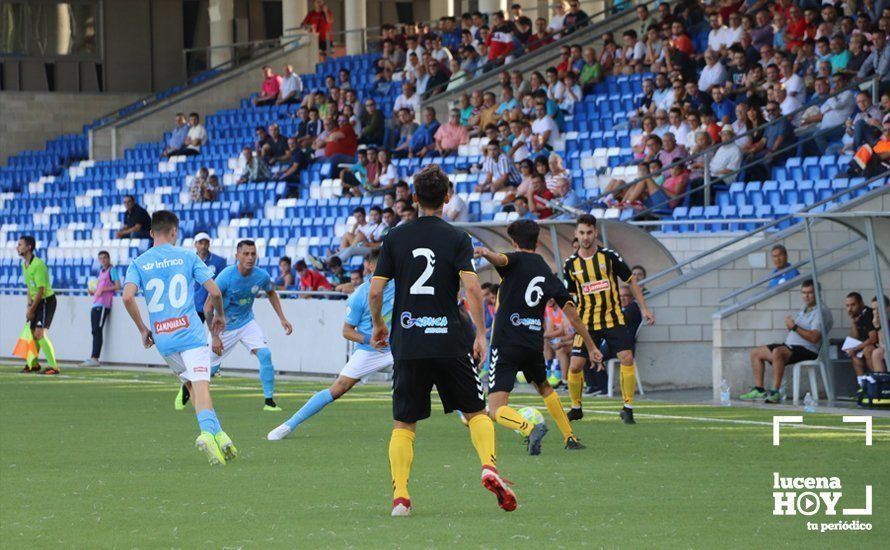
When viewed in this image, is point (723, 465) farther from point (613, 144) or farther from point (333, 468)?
point (613, 144)

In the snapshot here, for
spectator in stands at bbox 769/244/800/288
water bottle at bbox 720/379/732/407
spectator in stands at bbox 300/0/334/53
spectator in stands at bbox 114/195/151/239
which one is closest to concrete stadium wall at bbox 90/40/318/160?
spectator in stands at bbox 300/0/334/53

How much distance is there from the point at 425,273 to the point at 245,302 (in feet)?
26.8

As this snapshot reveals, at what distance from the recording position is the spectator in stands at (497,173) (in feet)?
87.0

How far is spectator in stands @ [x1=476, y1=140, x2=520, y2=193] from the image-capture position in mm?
26516

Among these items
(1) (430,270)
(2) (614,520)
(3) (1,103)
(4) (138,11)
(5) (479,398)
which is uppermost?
(4) (138,11)

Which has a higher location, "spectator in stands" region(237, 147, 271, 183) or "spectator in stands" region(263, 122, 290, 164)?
"spectator in stands" region(263, 122, 290, 164)

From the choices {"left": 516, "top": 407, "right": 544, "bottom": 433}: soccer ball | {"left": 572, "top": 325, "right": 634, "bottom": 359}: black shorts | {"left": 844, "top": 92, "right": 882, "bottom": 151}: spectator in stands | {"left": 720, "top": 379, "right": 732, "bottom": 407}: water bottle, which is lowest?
{"left": 720, "top": 379, "right": 732, "bottom": 407}: water bottle

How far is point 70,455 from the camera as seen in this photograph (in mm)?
12938

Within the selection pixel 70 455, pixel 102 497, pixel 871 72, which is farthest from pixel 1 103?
pixel 102 497

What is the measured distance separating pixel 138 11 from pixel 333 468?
34.1 metres

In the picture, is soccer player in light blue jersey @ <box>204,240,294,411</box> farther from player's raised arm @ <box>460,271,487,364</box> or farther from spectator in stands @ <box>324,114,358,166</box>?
spectator in stands @ <box>324,114,358,166</box>

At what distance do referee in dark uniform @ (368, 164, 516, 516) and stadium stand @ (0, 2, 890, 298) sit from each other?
12311mm

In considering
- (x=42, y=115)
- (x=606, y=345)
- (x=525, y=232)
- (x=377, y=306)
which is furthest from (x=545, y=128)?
(x=42, y=115)

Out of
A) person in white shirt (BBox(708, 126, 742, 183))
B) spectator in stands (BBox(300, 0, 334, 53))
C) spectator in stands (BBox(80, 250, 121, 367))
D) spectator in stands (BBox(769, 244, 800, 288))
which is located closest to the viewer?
spectator in stands (BBox(769, 244, 800, 288))
